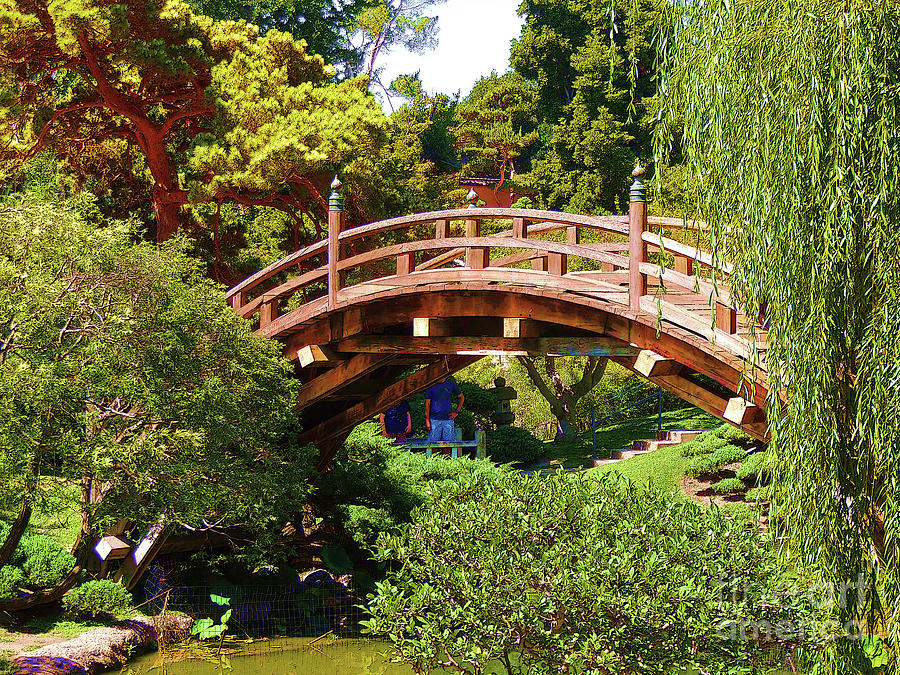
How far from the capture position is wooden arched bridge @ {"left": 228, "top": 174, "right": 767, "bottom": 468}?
7230 millimetres

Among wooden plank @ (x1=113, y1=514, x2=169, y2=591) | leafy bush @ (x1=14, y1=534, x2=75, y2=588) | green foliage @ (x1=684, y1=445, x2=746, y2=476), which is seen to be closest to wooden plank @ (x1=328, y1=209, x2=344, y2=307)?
wooden plank @ (x1=113, y1=514, x2=169, y2=591)

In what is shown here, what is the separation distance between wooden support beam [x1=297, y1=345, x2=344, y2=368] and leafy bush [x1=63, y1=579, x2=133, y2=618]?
287 centimetres

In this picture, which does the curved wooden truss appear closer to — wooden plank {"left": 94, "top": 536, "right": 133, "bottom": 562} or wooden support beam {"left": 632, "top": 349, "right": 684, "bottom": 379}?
wooden support beam {"left": 632, "top": 349, "right": 684, "bottom": 379}

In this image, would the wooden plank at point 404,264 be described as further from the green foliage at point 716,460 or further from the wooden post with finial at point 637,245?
the green foliage at point 716,460

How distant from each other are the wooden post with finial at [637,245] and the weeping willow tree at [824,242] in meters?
2.12

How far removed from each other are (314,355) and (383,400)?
1604mm

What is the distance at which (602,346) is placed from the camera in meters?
8.63

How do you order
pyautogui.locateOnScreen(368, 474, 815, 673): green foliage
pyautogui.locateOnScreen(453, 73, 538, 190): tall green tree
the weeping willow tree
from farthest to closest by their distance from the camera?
pyautogui.locateOnScreen(453, 73, 538, 190): tall green tree, pyautogui.locateOnScreen(368, 474, 815, 673): green foliage, the weeping willow tree

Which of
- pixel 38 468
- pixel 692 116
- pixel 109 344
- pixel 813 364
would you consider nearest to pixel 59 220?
pixel 109 344

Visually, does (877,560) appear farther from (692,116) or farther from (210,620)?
(210,620)

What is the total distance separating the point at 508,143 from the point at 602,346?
20.1 meters

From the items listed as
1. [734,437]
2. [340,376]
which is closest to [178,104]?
[340,376]

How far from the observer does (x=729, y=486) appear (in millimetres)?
14961

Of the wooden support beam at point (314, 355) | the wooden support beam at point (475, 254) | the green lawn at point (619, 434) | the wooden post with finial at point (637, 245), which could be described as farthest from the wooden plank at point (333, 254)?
the green lawn at point (619, 434)
